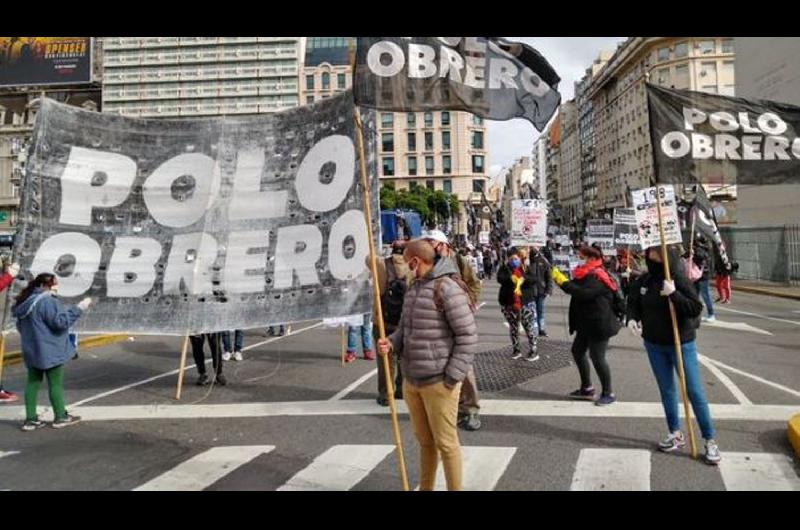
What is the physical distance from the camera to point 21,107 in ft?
291

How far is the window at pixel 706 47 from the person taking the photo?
70812 mm

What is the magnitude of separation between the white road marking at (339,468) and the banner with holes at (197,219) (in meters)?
2.12

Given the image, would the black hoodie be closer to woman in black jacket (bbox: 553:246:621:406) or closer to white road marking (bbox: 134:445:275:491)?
woman in black jacket (bbox: 553:246:621:406)

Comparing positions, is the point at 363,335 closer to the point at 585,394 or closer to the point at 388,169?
the point at 585,394

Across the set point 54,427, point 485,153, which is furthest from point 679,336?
point 485,153

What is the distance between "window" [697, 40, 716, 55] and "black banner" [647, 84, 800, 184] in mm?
75372

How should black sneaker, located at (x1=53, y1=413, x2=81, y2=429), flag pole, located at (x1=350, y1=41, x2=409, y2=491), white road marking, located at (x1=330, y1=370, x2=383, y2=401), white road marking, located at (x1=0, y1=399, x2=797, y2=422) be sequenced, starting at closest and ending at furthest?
flag pole, located at (x1=350, y1=41, x2=409, y2=491) < white road marking, located at (x1=0, y1=399, x2=797, y2=422) < black sneaker, located at (x1=53, y1=413, x2=81, y2=429) < white road marking, located at (x1=330, y1=370, x2=383, y2=401)

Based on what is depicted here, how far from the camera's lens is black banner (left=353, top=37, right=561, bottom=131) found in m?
5.53

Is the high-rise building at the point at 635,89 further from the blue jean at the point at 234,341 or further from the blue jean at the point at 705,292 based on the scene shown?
the blue jean at the point at 234,341

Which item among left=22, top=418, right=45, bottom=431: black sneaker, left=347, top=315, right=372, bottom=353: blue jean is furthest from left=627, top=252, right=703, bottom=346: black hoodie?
left=22, top=418, right=45, bottom=431: black sneaker

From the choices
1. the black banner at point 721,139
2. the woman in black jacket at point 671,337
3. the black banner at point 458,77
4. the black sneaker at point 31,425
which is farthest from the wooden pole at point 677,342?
the black sneaker at point 31,425
